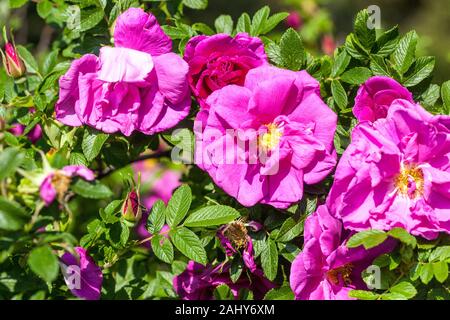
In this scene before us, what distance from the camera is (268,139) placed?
3.81ft

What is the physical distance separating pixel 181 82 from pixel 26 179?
0.33 metres

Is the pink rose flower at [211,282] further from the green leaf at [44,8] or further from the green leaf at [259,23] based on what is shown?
the green leaf at [44,8]

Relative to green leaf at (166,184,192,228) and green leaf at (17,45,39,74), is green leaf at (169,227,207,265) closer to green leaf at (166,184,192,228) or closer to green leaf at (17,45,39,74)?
green leaf at (166,184,192,228)

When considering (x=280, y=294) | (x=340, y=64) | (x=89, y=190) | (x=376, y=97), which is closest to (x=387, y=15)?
(x=340, y=64)

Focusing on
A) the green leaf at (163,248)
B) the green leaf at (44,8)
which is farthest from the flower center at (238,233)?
the green leaf at (44,8)

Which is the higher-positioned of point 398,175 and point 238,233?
point 398,175

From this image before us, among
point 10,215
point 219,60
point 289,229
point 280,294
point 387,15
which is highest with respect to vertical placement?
point 219,60

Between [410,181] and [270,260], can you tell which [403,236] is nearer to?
[410,181]

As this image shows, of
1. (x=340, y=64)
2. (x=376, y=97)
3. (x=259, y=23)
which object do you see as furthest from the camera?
(x=259, y=23)

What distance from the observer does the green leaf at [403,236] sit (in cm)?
103

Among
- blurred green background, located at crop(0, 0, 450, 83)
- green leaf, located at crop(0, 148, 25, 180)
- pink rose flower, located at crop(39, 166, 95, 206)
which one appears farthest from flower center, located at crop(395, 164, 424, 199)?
blurred green background, located at crop(0, 0, 450, 83)

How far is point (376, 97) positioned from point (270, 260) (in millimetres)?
352

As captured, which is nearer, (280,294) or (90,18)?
(280,294)

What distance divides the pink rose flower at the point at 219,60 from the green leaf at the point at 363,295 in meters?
0.42
